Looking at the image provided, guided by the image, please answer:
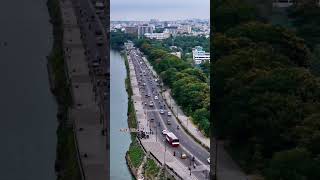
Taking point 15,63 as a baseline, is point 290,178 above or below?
below

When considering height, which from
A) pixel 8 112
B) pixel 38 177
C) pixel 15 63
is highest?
pixel 15 63

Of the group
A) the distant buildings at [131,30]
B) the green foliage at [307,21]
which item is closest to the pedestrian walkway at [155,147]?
the distant buildings at [131,30]

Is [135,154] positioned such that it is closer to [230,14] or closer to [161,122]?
[161,122]

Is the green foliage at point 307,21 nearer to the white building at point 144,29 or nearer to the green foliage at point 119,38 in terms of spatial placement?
the white building at point 144,29

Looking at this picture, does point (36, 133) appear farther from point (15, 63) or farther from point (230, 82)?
point (230, 82)

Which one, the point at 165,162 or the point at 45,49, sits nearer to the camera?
the point at 165,162

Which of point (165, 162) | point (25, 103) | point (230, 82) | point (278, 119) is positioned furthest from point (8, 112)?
point (278, 119)

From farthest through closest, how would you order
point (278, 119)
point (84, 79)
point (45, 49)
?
point (45, 49), point (84, 79), point (278, 119)

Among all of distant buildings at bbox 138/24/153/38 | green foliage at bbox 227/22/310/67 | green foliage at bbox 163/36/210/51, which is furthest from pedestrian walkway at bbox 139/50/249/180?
distant buildings at bbox 138/24/153/38

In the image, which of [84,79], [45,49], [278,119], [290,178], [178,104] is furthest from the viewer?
[178,104]
